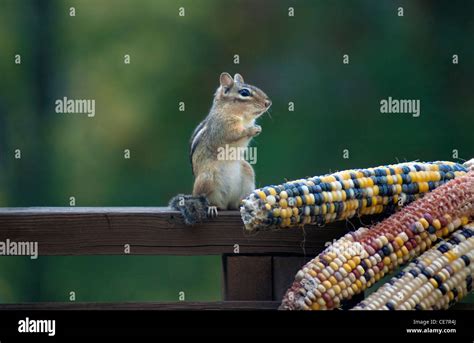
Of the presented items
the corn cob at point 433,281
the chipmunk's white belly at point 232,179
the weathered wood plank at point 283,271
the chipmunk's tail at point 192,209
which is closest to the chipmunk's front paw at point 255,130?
the chipmunk's white belly at point 232,179

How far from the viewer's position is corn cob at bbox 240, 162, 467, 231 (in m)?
2.47

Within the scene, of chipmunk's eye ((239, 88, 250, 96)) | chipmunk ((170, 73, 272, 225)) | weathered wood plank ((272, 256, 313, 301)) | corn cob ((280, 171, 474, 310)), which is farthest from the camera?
chipmunk's eye ((239, 88, 250, 96))

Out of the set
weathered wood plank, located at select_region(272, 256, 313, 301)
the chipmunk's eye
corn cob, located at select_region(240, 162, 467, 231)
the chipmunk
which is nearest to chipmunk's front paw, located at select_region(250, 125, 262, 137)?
the chipmunk

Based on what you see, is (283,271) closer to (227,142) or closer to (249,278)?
(249,278)

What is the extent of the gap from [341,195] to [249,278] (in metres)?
0.36

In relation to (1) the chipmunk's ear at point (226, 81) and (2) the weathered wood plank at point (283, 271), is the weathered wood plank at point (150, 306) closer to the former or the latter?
(2) the weathered wood plank at point (283, 271)

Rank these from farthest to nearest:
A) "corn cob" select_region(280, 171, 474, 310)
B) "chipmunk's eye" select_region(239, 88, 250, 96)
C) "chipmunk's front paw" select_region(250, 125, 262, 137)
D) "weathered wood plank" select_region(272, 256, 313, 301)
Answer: "chipmunk's eye" select_region(239, 88, 250, 96) → "chipmunk's front paw" select_region(250, 125, 262, 137) → "weathered wood plank" select_region(272, 256, 313, 301) → "corn cob" select_region(280, 171, 474, 310)

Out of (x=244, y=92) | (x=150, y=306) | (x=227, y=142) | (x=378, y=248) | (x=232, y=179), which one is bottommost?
(x=150, y=306)

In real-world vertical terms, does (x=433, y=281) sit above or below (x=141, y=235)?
below

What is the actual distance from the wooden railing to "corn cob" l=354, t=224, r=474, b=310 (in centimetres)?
25

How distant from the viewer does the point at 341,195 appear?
260cm

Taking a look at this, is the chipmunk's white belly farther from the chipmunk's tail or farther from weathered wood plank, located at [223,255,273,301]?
weathered wood plank, located at [223,255,273,301]

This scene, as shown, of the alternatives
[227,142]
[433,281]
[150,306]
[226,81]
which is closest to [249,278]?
[150,306]
